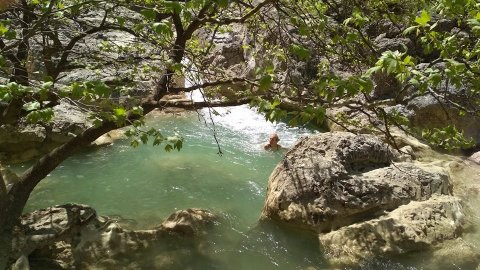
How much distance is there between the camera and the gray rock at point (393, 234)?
253 inches

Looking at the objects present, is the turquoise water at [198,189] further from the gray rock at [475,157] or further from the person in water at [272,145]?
the gray rock at [475,157]

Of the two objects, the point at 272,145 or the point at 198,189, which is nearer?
the point at 198,189

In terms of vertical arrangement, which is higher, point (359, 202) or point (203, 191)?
point (359, 202)

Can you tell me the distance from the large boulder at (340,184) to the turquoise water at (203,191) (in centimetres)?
40

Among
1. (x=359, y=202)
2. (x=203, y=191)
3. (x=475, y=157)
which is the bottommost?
(x=203, y=191)

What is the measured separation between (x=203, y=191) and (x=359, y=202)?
3481 millimetres

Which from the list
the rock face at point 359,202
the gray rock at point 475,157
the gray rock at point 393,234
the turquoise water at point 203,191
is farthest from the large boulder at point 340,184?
the gray rock at point 475,157

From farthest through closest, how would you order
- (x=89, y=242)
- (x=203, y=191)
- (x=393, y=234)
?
(x=203, y=191) < (x=393, y=234) < (x=89, y=242)

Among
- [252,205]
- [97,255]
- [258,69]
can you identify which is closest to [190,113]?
[252,205]

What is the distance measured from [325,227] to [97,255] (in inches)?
143

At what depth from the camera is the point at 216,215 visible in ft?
25.0

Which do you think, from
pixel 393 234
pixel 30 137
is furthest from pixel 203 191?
pixel 30 137

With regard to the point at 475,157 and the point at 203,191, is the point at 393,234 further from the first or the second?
the point at 475,157

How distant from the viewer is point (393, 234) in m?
6.57
